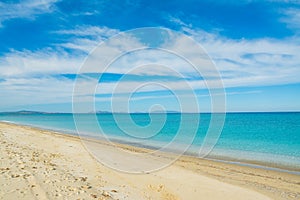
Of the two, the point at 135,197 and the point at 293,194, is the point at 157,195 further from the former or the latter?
the point at 293,194

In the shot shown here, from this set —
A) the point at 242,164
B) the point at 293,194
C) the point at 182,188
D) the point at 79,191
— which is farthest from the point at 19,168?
the point at 242,164

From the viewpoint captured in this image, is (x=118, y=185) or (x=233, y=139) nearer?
(x=118, y=185)

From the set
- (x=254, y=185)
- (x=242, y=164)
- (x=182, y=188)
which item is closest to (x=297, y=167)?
(x=242, y=164)

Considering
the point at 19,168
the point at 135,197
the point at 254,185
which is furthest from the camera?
the point at 254,185

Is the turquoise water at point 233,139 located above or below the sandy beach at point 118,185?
above

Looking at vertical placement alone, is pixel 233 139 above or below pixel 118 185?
above

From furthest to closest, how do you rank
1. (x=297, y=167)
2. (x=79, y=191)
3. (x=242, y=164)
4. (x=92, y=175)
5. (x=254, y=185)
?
(x=242, y=164)
(x=297, y=167)
(x=254, y=185)
(x=92, y=175)
(x=79, y=191)

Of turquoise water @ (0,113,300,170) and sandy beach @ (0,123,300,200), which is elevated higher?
turquoise water @ (0,113,300,170)

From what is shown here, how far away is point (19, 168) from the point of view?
8.93 m

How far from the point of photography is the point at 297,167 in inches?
634

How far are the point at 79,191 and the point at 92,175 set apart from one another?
2605mm

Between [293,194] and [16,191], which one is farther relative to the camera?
[293,194]

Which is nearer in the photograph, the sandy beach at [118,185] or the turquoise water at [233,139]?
the sandy beach at [118,185]

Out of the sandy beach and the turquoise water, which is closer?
the sandy beach
